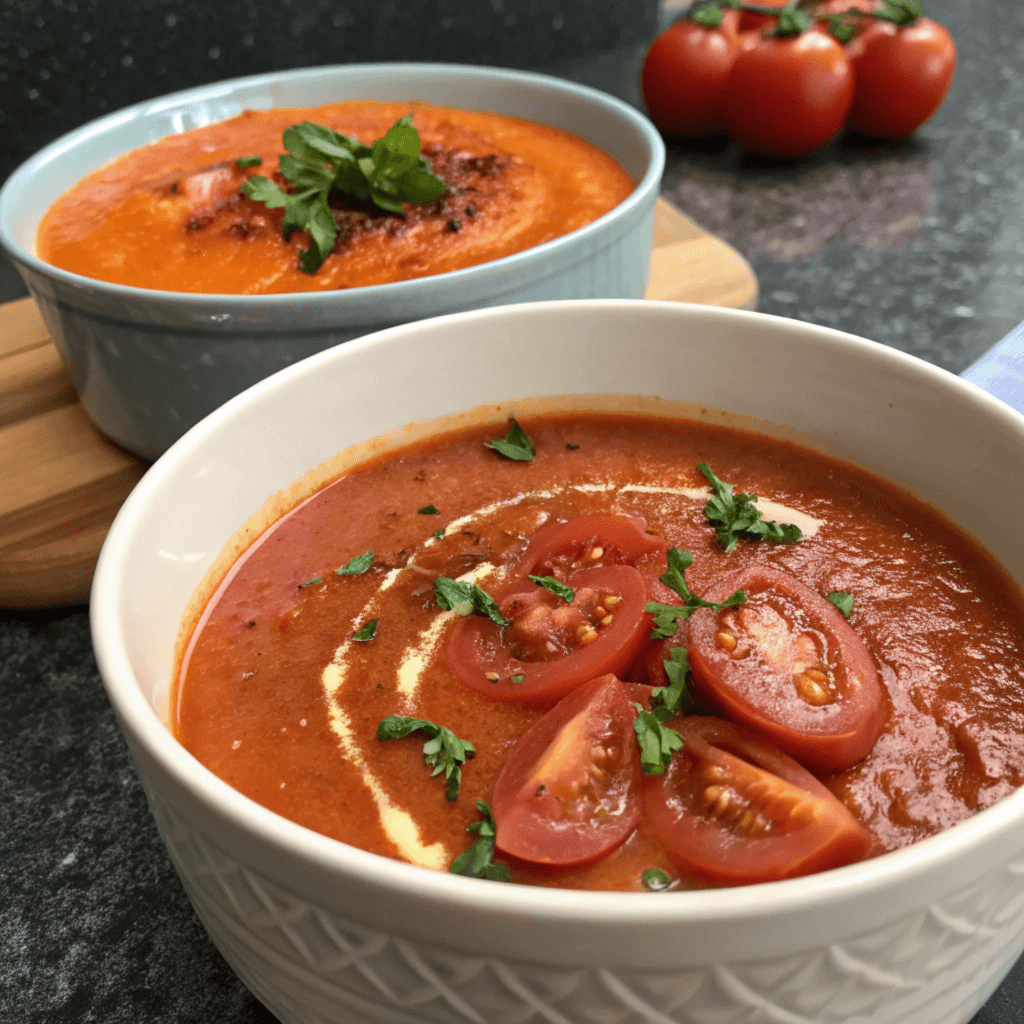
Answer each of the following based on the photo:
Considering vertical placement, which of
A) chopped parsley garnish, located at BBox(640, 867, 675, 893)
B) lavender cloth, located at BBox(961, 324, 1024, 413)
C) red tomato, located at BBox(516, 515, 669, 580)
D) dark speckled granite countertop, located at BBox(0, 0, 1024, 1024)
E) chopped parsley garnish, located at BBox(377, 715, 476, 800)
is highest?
lavender cloth, located at BBox(961, 324, 1024, 413)

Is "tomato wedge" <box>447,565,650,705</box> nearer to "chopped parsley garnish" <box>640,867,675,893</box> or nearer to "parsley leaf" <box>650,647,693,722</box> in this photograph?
"parsley leaf" <box>650,647,693,722</box>

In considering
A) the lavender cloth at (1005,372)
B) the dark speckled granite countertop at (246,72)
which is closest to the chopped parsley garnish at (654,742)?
the dark speckled granite countertop at (246,72)

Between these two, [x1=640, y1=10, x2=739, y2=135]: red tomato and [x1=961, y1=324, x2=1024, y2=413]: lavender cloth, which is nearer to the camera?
[x1=961, y1=324, x2=1024, y2=413]: lavender cloth

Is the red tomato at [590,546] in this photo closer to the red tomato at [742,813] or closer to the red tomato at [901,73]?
the red tomato at [742,813]

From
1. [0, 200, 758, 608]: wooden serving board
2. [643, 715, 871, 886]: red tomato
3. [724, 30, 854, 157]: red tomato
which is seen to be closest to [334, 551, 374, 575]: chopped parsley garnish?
[643, 715, 871, 886]: red tomato

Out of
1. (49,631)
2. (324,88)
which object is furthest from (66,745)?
(324,88)

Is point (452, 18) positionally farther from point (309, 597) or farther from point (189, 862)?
point (189, 862)
